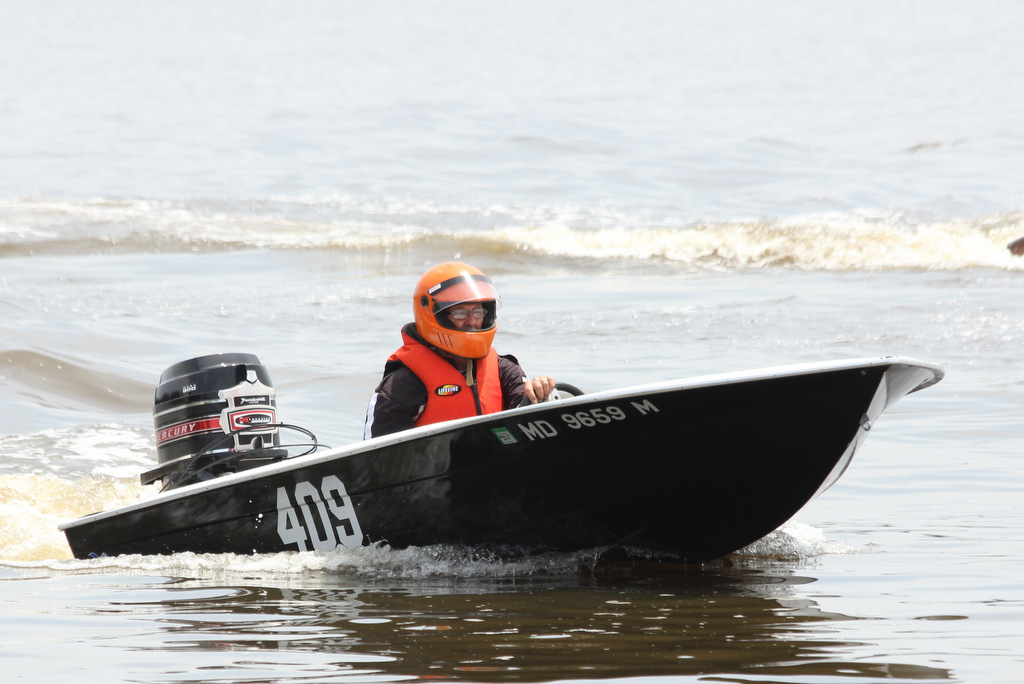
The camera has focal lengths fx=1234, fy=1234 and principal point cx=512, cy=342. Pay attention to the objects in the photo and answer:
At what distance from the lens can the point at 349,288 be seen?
16484 millimetres

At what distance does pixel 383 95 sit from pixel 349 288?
29064 millimetres

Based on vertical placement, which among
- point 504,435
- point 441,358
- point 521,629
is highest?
point 441,358

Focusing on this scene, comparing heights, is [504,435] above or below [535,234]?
below

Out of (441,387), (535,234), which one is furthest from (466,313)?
(535,234)

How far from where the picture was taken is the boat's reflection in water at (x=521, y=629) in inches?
143

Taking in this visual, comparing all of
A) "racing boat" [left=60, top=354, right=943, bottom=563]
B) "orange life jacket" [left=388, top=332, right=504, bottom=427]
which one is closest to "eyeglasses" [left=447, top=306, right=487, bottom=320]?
"orange life jacket" [left=388, top=332, right=504, bottom=427]

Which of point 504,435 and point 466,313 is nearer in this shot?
point 504,435

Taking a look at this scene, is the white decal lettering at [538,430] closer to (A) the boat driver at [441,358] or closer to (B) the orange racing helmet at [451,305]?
(A) the boat driver at [441,358]

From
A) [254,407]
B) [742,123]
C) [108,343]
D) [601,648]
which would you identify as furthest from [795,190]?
[601,648]

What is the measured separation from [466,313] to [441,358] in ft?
0.78

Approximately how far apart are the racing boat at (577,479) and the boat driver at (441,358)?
1.32 feet

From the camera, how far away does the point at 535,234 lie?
2162 centimetres

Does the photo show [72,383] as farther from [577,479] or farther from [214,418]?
[577,479]

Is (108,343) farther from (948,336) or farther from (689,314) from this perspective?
(948,336)
